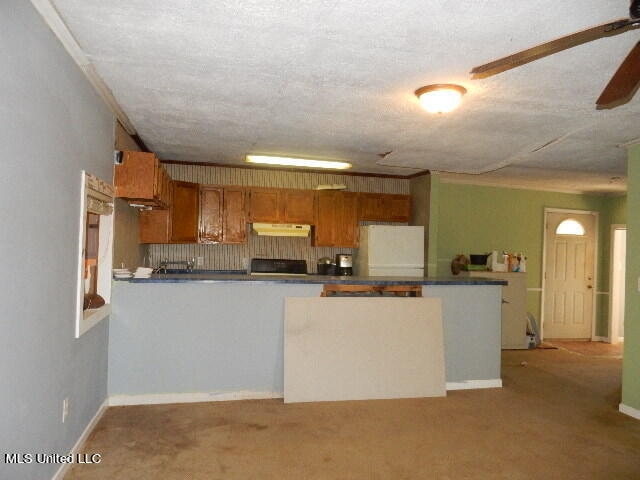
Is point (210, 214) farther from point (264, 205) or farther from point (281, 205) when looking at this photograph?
point (281, 205)

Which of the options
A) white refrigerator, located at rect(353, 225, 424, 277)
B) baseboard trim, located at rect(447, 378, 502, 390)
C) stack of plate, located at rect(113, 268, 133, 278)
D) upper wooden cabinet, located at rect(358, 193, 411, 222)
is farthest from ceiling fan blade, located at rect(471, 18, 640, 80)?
upper wooden cabinet, located at rect(358, 193, 411, 222)

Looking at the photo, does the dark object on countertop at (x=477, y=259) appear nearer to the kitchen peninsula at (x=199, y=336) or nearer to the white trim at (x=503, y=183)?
the white trim at (x=503, y=183)

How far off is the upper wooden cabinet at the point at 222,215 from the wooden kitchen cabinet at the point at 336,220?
105 cm

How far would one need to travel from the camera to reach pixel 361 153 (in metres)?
5.36

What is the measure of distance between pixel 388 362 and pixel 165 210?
3264 mm

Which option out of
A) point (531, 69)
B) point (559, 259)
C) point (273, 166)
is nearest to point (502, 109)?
point (531, 69)

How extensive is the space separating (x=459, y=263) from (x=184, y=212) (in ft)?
13.4

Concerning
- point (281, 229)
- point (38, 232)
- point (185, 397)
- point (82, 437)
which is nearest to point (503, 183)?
point (281, 229)

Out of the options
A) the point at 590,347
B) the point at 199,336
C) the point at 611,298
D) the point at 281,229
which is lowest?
the point at 590,347

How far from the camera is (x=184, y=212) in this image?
5.94m

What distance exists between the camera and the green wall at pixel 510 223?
7.29m

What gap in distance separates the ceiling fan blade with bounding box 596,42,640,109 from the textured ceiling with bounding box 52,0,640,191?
0.32m

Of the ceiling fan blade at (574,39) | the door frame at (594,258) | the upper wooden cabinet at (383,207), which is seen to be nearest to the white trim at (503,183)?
the door frame at (594,258)

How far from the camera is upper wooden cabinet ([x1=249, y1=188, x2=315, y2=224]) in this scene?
20.7ft
